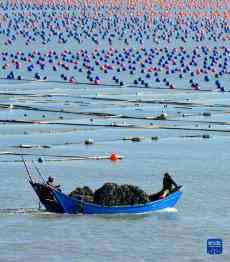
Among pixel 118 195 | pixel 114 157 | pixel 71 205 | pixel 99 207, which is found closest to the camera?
pixel 71 205

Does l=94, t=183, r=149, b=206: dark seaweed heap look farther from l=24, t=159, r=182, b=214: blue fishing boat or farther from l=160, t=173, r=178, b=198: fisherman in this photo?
l=160, t=173, r=178, b=198: fisherman

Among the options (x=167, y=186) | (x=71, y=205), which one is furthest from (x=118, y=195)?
(x=167, y=186)

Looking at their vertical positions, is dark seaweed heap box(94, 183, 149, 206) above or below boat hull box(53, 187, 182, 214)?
above

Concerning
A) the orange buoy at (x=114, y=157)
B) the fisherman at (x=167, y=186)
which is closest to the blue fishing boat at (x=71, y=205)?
the fisherman at (x=167, y=186)

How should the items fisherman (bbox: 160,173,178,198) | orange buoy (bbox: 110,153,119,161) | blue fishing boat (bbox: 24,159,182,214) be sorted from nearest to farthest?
blue fishing boat (bbox: 24,159,182,214), fisherman (bbox: 160,173,178,198), orange buoy (bbox: 110,153,119,161)

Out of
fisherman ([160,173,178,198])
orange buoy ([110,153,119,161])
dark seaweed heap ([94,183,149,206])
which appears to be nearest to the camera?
dark seaweed heap ([94,183,149,206])

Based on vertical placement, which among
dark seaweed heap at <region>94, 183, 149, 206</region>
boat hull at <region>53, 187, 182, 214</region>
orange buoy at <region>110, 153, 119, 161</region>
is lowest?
boat hull at <region>53, 187, 182, 214</region>

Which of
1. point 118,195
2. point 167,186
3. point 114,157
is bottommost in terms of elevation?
point 118,195

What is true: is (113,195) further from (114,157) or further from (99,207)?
(114,157)

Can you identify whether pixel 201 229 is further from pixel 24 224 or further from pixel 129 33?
pixel 129 33

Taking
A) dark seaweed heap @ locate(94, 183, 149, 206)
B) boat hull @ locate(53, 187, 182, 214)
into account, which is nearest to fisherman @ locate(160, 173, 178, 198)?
boat hull @ locate(53, 187, 182, 214)

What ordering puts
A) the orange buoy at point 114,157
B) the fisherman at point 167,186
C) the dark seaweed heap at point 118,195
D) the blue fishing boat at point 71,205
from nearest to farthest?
the blue fishing boat at point 71,205 < the dark seaweed heap at point 118,195 < the fisherman at point 167,186 < the orange buoy at point 114,157

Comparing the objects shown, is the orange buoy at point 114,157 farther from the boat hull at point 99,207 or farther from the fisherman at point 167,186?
the boat hull at point 99,207

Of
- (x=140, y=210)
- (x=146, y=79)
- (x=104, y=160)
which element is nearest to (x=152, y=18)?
(x=146, y=79)
